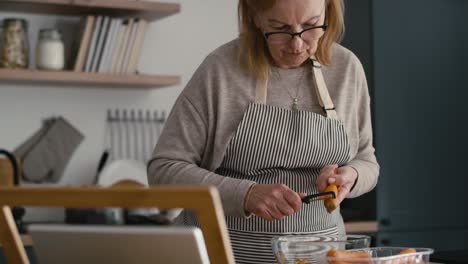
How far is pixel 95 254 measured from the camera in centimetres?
123

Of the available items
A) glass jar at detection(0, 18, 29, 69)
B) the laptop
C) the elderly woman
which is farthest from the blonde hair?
glass jar at detection(0, 18, 29, 69)

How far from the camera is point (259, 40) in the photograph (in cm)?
213

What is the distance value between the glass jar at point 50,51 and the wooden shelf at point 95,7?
0.39 ft

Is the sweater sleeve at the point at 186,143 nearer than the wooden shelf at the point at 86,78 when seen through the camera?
Yes

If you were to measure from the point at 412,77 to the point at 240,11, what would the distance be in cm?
239

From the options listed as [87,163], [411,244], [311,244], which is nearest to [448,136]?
[411,244]

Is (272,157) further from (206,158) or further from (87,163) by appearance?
(87,163)

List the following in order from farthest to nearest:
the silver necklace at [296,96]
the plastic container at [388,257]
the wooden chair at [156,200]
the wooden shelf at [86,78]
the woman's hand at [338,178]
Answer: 1. the wooden shelf at [86,78]
2. the silver necklace at [296,96]
3. the woman's hand at [338,178]
4. the plastic container at [388,257]
5. the wooden chair at [156,200]

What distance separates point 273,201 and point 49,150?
8.08 feet

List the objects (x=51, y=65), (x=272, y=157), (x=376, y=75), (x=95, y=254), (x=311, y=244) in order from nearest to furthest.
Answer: (x=95, y=254)
(x=311, y=244)
(x=272, y=157)
(x=51, y=65)
(x=376, y=75)

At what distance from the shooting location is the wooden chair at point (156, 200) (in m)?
1.11

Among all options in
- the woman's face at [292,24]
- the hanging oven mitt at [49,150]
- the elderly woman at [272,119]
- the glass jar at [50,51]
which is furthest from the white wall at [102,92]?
the woman's face at [292,24]

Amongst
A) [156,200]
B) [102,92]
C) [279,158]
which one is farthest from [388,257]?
[102,92]

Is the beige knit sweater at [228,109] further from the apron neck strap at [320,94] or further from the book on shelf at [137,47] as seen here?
Answer: the book on shelf at [137,47]
